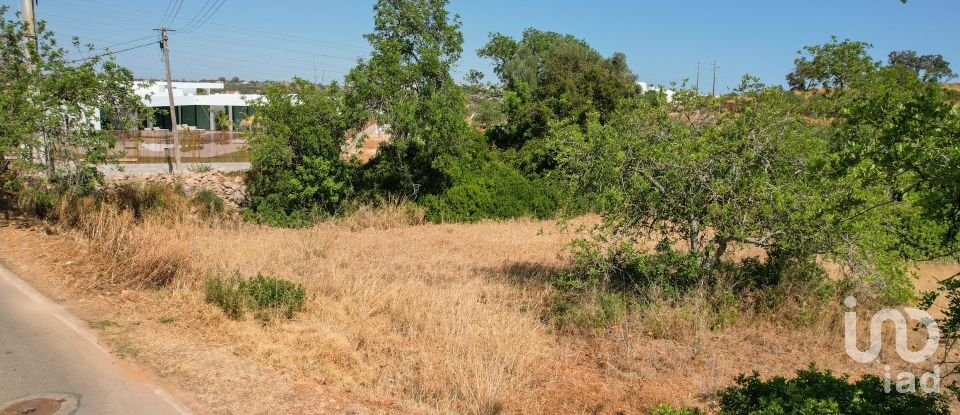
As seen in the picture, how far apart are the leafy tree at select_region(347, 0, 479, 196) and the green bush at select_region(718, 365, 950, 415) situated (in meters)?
16.0

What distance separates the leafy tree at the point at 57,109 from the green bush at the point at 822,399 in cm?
1303

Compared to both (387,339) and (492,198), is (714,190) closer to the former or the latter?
(387,339)

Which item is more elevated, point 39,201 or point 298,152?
point 298,152

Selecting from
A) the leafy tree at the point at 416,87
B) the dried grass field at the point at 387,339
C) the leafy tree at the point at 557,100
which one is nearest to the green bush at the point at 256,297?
the dried grass field at the point at 387,339

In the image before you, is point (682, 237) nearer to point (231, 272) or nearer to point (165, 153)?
point (231, 272)

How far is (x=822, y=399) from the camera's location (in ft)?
14.3

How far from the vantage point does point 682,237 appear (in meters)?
9.48

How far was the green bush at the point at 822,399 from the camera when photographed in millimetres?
4188

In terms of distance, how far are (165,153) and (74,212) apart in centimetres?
1704

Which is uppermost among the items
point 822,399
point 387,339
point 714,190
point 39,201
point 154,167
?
point 714,190

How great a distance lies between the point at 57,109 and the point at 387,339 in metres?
9.46

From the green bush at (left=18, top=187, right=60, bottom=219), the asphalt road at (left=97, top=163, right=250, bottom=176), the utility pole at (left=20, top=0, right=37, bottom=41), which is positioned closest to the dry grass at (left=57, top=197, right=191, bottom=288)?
the green bush at (left=18, top=187, right=60, bottom=219)

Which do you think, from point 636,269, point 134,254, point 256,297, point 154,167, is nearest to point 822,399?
point 636,269

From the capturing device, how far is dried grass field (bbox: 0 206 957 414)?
6230mm
